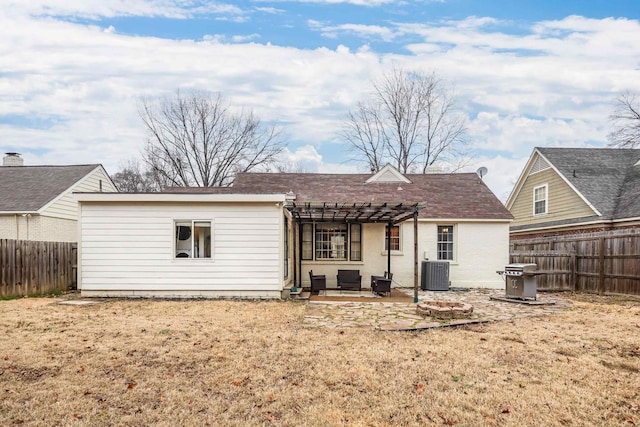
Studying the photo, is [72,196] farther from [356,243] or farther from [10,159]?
[356,243]

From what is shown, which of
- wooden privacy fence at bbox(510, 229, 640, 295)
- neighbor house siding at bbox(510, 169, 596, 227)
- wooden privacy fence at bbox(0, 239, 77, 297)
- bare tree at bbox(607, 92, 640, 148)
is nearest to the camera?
wooden privacy fence at bbox(0, 239, 77, 297)

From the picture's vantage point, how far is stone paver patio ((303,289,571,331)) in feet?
26.2

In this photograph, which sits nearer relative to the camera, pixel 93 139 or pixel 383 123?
pixel 93 139

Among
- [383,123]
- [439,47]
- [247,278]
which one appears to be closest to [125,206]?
[247,278]

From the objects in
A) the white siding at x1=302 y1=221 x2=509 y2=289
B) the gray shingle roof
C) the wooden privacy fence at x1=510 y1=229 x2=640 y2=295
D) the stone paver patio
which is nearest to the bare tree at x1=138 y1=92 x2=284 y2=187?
the gray shingle roof

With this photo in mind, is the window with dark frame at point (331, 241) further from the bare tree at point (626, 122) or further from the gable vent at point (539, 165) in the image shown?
the bare tree at point (626, 122)

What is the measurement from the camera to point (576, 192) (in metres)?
17.7

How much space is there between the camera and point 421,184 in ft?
56.9

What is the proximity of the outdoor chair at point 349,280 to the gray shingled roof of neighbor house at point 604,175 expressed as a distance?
10174 millimetres

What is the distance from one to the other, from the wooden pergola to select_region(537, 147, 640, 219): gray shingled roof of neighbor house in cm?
895

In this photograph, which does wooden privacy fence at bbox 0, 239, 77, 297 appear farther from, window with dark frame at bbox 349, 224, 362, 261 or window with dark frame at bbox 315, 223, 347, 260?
window with dark frame at bbox 349, 224, 362, 261

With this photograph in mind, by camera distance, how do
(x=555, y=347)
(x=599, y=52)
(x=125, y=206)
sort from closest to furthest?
(x=555, y=347) < (x=125, y=206) < (x=599, y=52)

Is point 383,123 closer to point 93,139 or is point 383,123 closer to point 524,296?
Result: point 93,139

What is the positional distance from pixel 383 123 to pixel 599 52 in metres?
14.8
